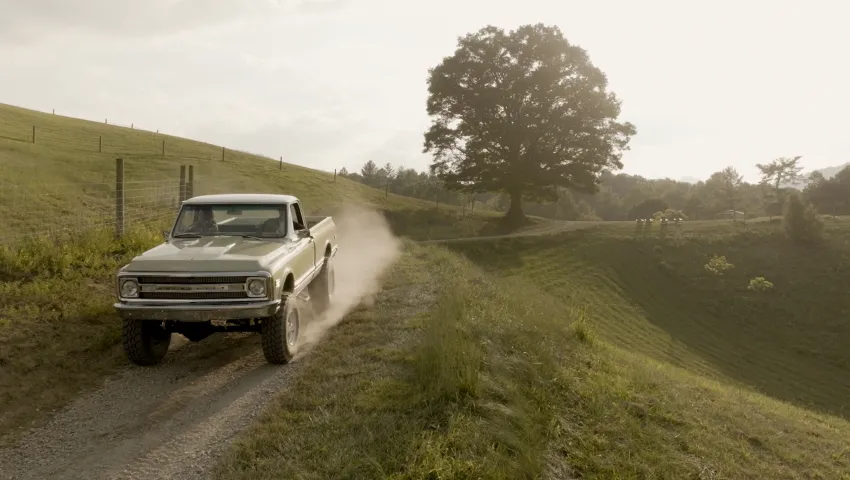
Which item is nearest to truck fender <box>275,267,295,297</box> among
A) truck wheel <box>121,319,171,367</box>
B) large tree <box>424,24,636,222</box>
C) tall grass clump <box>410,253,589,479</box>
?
truck wheel <box>121,319,171,367</box>

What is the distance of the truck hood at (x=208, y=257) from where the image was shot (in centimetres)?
642

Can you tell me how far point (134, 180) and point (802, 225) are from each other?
49.3 metres

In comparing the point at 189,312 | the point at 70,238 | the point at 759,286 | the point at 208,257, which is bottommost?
the point at 759,286

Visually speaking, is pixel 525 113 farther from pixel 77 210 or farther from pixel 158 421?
pixel 158 421

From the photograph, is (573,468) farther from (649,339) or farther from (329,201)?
(329,201)

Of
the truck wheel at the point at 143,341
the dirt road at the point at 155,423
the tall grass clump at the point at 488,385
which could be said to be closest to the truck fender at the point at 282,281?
the dirt road at the point at 155,423

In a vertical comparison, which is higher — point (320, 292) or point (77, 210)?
point (77, 210)

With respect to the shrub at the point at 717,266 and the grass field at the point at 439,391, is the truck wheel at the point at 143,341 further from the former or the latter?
the shrub at the point at 717,266

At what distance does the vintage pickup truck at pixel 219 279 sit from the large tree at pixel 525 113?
33.7 metres

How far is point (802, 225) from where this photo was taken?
4003 cm

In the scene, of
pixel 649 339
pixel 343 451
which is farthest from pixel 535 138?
pixel 343 451

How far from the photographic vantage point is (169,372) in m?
7.02

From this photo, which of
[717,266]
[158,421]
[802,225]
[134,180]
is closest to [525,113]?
[717,266]

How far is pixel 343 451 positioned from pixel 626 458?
3.17m
